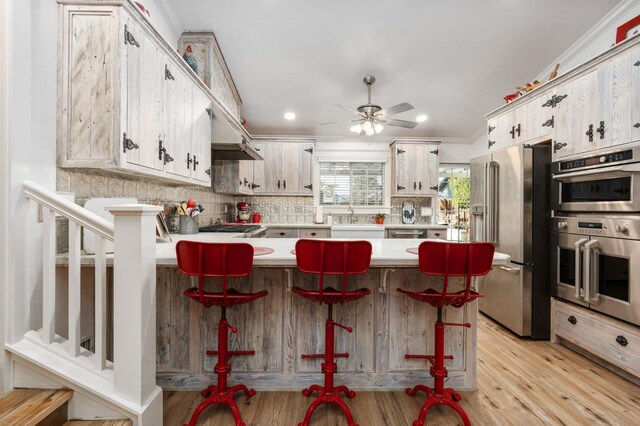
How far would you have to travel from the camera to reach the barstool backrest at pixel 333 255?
5.14 ft

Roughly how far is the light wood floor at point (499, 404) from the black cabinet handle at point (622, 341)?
276mm

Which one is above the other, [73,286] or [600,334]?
[73,286]

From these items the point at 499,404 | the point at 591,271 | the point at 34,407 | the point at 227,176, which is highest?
the point at 227,176

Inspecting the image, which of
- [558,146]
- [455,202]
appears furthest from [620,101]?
[455,202]

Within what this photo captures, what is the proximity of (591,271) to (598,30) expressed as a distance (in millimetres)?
2642

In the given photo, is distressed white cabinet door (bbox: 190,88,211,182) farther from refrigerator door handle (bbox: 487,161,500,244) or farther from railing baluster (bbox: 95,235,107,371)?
refrigerator door handle (bbox: 487,161,500,244)

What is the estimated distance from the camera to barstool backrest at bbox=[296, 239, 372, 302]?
157 cm

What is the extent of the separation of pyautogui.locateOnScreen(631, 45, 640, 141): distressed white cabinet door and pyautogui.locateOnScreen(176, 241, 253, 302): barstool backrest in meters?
2.83

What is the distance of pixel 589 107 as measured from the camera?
2619 mm

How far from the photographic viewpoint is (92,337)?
1.98 m

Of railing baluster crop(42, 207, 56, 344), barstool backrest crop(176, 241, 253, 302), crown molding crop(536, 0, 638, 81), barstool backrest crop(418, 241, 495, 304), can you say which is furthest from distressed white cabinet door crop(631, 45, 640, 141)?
railing baluster crop(42, 207, 56, 344)

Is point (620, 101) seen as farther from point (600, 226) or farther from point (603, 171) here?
point (600, 226)

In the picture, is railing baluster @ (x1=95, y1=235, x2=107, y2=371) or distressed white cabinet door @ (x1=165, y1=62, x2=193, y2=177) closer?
railing baluster @ (x1=95, y1=235, x2=107, y2=371)

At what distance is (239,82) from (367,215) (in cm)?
308
